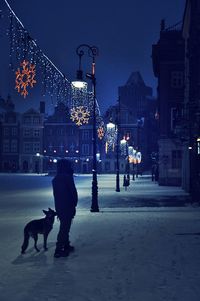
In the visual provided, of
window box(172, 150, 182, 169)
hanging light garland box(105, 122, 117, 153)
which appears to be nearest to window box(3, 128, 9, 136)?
hanging light garland box(105, 122, 117, 153)

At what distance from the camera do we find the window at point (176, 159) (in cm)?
4433

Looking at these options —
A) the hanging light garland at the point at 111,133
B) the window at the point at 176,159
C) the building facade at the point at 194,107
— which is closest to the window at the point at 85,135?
the hanging light garland at the point at 111,133

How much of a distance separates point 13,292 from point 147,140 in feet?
338

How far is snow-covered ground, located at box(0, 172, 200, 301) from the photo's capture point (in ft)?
23.5

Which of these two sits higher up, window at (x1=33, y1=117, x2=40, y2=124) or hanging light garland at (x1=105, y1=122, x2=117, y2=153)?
window at (x1=33, y1=117, x2=40, y2=124)

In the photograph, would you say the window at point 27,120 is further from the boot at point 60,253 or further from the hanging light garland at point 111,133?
the boot at point 60,253

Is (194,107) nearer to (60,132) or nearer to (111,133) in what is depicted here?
(111,133)

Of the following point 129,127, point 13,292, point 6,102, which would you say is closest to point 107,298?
point 13,292

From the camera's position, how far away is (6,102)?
4181 inches

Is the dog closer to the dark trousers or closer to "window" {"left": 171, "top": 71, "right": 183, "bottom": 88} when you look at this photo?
the dark trousers

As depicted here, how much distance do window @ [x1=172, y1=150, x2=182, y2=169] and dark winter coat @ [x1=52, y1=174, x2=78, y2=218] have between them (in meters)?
34.9

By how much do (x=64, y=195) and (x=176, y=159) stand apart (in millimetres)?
35174

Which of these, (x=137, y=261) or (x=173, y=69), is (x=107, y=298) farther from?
(x=173, y=69)

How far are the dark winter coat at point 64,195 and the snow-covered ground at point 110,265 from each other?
0.91m
